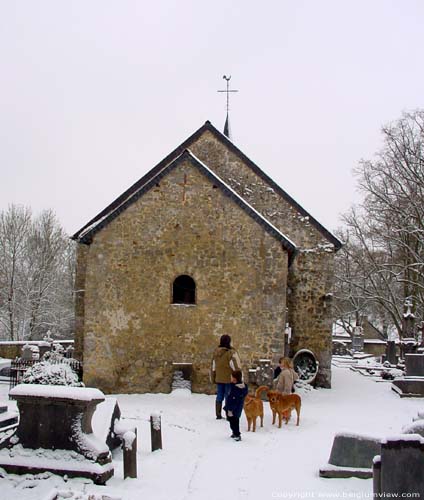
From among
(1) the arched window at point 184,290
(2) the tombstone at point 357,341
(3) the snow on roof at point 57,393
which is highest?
(1) the arched window at point 184,290

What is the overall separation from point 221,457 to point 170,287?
7.42 metres

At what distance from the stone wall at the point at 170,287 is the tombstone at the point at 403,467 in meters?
9.74

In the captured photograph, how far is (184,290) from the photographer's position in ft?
55.8

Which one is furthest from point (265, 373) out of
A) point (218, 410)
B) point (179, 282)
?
point (218, 410)

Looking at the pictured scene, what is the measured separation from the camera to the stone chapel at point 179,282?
16297 mm

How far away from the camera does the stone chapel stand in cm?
1630

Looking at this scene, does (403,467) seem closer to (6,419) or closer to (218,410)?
(6,419)

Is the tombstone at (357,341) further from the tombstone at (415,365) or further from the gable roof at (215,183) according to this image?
the gable roof at (215,183)

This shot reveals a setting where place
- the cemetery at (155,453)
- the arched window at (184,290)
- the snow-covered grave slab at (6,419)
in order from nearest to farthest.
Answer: the cemetery at (155,453) → the snow-covered grave slab at (6,419) → the arched window at (184,290)

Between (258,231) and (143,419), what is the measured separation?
20.9 ft

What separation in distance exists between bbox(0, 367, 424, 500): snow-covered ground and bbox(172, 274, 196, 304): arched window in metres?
2.43

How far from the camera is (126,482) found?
795cm

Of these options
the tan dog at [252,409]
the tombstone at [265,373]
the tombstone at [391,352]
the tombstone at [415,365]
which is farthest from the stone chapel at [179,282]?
the tombstone at [391,352]

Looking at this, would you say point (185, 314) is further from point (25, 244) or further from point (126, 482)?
point (25, 244)
